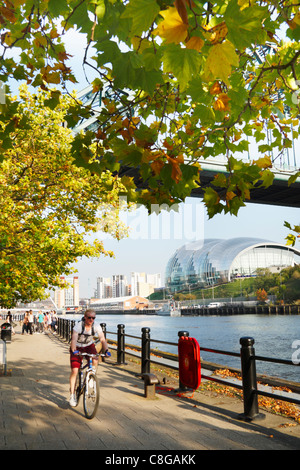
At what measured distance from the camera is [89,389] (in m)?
6.18

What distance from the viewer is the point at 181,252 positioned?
14975 cm

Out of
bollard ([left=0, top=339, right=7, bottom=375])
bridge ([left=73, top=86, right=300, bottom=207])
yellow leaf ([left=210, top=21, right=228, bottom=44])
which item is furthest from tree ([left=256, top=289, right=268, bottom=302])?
yellow leaf ([left=210, top=21, right=228, bottom=44])

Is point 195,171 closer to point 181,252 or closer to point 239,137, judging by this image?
point 239,137

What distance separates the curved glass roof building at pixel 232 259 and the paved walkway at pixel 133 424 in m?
118

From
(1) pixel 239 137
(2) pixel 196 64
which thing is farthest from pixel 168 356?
(2) pixel 196 64

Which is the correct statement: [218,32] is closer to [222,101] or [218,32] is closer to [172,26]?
[172,26]

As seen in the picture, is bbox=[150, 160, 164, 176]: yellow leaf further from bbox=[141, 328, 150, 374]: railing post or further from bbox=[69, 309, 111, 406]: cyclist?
bbox=[141, 328, 150, 374]: railing post

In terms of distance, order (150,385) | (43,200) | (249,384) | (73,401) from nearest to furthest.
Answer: (249,384) < (73,401) < (150,385) < (43,200)

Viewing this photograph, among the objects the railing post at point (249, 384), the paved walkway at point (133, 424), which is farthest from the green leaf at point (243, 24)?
the railing post at point (249, 384)

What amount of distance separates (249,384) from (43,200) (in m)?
9.71

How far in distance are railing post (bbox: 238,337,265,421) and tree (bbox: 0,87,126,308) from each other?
730 cm

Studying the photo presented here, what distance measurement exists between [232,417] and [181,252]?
144139mm

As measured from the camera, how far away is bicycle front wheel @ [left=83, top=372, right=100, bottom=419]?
5.88 meters

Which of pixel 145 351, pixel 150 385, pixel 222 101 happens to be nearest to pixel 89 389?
pixel 150 385
